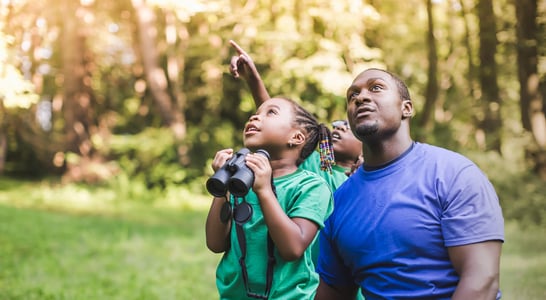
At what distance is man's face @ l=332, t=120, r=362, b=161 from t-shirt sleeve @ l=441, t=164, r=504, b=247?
135 centimetres

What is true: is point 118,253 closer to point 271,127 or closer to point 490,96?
point 271,127

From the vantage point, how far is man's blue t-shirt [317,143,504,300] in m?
2.10

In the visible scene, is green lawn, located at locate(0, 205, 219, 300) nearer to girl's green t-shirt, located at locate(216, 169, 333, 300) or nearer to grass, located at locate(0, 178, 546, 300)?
grass, located at locate(0, 178, 546, 300)

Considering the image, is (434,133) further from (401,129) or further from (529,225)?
(401,129)

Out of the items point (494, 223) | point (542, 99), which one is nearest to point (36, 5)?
point (494, 223)

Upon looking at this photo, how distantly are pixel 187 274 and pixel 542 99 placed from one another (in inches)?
297

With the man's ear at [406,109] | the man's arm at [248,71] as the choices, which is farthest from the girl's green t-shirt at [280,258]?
the man's arm at [248,71]

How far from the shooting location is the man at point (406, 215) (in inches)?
81.7

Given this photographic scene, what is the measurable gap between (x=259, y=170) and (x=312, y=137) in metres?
0.61

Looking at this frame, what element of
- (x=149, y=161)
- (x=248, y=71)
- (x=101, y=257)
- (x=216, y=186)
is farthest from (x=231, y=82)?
(x=216, y=186)

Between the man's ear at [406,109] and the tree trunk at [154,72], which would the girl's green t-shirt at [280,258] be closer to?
the man's ear at [406,109]

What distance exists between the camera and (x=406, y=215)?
2203mm

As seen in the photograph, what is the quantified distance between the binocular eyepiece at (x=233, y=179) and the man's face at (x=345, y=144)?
1358 mm

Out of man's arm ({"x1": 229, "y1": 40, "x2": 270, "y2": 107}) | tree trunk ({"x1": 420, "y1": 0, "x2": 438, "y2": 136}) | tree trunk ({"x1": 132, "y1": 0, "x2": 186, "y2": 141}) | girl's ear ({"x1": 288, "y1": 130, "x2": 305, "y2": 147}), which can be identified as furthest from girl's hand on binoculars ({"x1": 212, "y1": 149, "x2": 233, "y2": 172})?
tree trunk ({"x1": 420, "y1": 0, "x2": 438, "y2": 136})
